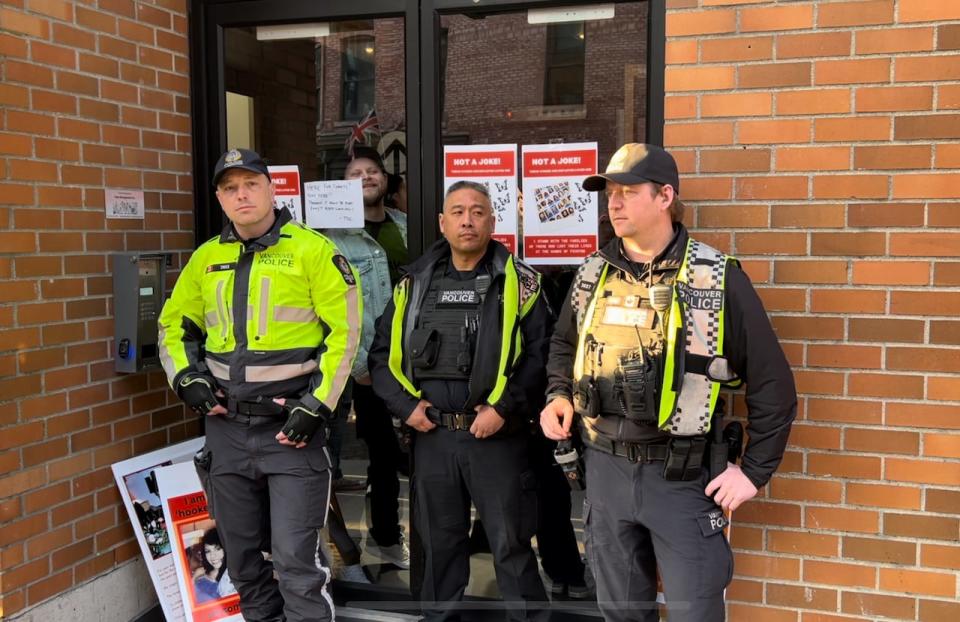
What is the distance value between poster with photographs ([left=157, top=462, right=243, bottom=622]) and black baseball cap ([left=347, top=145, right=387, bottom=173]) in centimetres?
167

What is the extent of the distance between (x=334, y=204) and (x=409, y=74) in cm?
73

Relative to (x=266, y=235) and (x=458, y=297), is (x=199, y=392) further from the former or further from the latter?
(x=458, y=297)

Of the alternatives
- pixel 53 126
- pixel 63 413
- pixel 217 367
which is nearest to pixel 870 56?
pixel 217 367

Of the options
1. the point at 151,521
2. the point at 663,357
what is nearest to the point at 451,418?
the point at 663,357

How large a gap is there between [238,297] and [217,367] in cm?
31

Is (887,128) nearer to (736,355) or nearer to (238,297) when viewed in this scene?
(736,355)

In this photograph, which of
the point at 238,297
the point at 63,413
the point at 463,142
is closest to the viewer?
the point at 238,297

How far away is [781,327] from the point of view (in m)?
2.94

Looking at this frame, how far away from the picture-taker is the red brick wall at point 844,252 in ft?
9.11

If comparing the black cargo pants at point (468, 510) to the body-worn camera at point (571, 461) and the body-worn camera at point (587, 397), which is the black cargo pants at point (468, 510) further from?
the body-worn camera at point (587, 397)

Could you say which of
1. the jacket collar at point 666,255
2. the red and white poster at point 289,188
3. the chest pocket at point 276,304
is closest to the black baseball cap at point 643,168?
the jacket collar at point 666,255

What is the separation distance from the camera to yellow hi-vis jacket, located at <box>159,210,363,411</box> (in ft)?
10.5

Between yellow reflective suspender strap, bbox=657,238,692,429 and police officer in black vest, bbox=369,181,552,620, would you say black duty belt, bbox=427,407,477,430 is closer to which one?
police officer in black vest, bbox=369,181,552,620

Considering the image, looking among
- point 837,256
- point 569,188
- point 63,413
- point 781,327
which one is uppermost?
point 569,188
